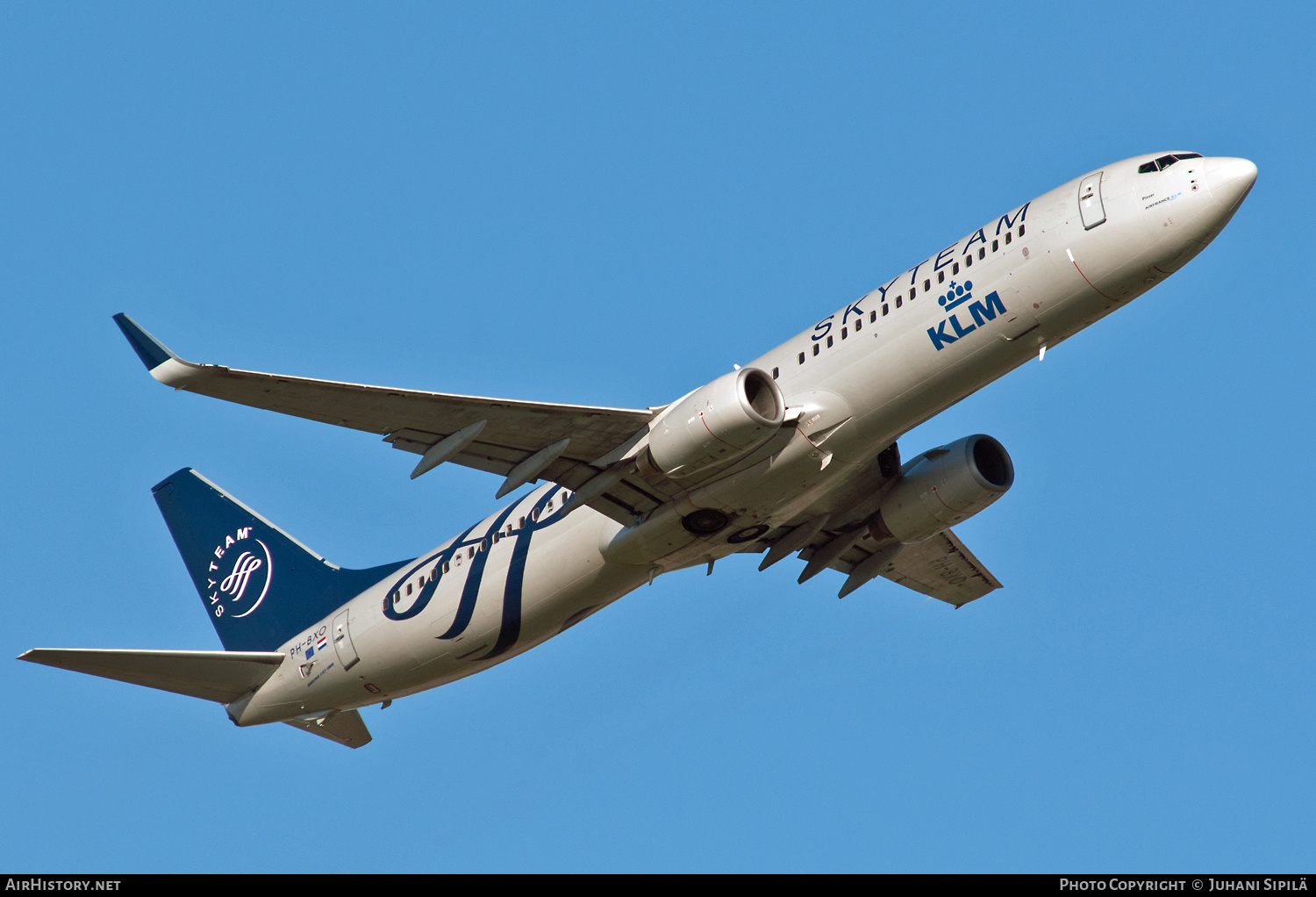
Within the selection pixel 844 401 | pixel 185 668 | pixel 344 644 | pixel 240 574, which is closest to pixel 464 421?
pixel 844 401

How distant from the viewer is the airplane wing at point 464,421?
93.8 ft

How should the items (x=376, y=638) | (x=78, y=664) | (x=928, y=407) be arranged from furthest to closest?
(x=376, y=638)
(x=78, y=664)
(x=928, y=407)

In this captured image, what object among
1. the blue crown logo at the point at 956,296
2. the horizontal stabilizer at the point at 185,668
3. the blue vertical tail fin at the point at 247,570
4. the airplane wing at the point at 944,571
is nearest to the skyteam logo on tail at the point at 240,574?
the blue vertical tail fin at the point at 247,570

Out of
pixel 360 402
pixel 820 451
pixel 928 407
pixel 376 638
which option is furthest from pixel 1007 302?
pixel 376 638

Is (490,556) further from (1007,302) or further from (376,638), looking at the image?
(1007,302)

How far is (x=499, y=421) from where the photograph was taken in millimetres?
31641

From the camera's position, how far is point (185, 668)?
1460 inches

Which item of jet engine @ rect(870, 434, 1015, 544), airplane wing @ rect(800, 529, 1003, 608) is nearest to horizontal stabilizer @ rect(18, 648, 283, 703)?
airplane wing @ rect(800, 529, 1003, 608)

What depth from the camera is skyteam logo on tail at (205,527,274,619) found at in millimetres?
41750

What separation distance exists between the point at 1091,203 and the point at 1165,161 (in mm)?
1692

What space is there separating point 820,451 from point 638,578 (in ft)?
19.2

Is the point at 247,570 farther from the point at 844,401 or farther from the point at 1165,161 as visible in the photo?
the point at 1165,161
